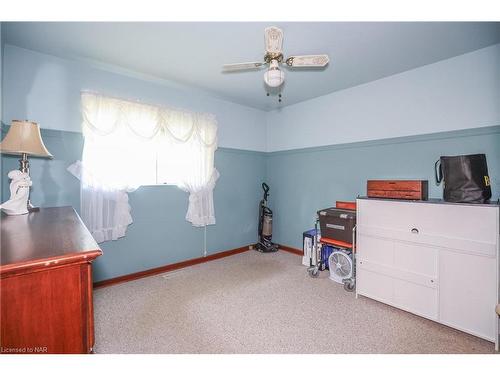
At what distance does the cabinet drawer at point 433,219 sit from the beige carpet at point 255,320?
83cm

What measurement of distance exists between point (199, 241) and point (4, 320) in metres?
2.84

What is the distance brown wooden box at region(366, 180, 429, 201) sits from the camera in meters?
2.25

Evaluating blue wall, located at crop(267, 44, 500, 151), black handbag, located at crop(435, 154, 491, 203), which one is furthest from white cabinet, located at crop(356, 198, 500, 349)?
blue wall, located at crop(267, 44, 500, 151)

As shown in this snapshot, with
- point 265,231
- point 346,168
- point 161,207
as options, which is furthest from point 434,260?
point 161,207

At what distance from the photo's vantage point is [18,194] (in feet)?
6.00

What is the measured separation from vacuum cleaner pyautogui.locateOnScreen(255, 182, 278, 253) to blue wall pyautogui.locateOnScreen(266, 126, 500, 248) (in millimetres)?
226

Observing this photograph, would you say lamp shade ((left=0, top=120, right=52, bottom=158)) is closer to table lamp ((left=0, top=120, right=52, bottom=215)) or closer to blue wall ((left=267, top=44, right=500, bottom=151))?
table lamp ((left=0, top=120, right=52, bottom=215))

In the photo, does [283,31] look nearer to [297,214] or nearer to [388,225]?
[388,225]

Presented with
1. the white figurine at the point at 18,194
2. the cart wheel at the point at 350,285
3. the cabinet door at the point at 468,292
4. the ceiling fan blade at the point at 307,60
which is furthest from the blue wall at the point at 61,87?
the cabinet door at the point at 468,292

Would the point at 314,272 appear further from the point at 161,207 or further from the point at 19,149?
the point at 19,149

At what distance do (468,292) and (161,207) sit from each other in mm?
3332

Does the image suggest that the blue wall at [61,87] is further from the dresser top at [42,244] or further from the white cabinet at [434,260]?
the white cabinet at [434,260]

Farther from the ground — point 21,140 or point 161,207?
point 21,140

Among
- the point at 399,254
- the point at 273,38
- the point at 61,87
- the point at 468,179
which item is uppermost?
the point at 273,38
